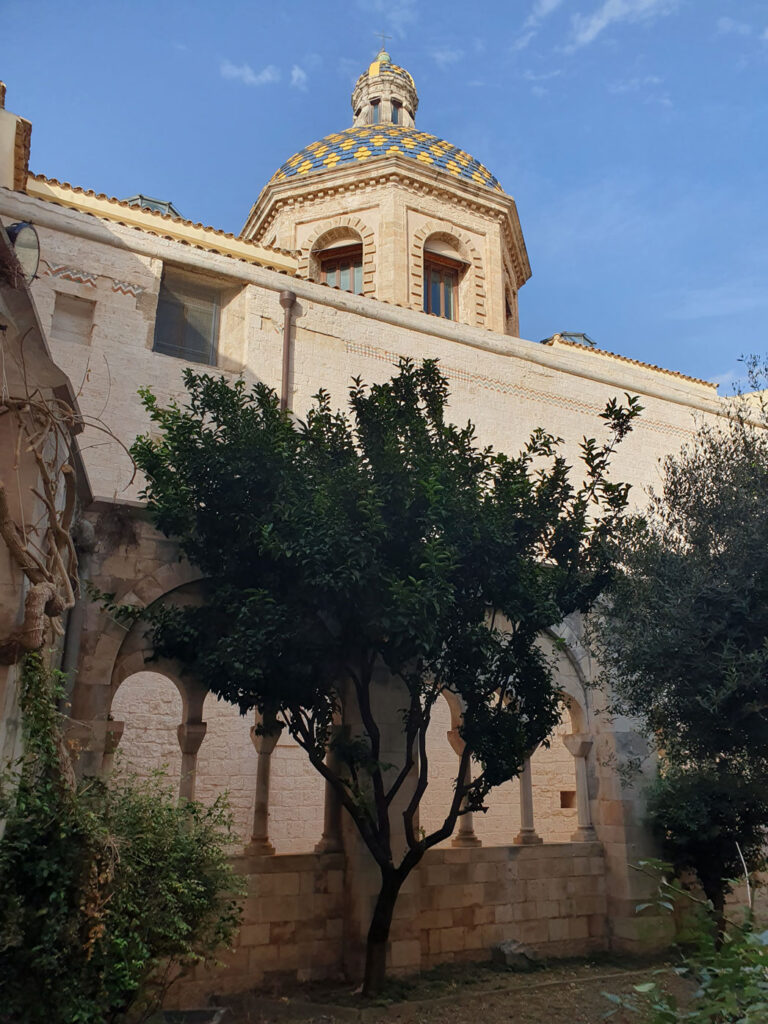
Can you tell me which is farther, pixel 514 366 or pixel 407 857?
pixel 514 366

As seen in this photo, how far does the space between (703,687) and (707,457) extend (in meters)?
2.62

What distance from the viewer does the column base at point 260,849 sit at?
8.23 m

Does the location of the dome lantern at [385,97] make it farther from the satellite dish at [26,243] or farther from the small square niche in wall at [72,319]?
the satellite dish at [26,243]

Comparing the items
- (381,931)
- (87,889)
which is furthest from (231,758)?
(87,889)

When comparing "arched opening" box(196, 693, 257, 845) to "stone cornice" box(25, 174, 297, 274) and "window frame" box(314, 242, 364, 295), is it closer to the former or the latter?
"stone cornice" box(25, 174, 297, 274)

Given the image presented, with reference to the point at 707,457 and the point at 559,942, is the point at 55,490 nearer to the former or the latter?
the point at 707,457

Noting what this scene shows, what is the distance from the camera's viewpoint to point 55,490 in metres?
6.15

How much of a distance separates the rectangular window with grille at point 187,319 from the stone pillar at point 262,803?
23.7ft

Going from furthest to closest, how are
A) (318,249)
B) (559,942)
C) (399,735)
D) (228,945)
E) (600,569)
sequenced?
(318,249), (559,942), (399,735), (600,569), (228,945)

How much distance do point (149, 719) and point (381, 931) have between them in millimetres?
6575

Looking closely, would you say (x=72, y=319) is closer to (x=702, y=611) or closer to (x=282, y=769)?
(x=282, y=769)

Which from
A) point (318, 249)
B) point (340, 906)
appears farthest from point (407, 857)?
point (318, 249)

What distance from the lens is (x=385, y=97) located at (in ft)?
81.9

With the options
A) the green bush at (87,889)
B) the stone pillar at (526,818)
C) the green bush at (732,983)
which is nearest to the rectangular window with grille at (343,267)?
the stone pillar at (526,818)
